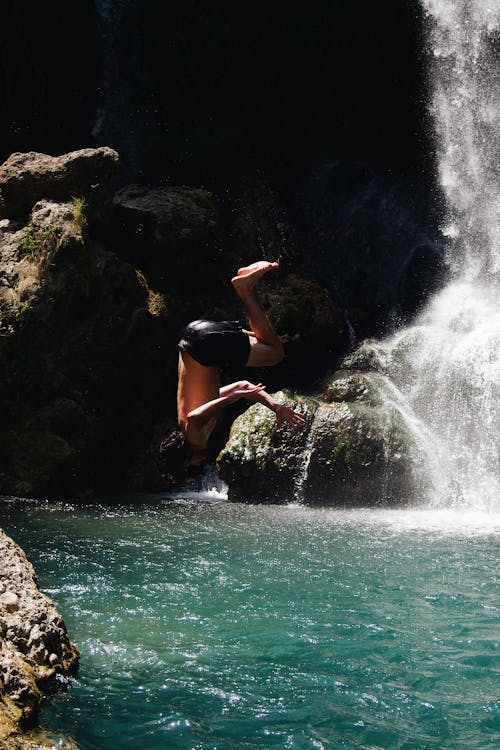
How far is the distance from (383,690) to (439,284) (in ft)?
38.9

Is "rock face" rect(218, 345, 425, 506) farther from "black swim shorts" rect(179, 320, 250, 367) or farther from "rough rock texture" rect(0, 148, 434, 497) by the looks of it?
"black swim shorts" rect(179, 320, 250, 367)

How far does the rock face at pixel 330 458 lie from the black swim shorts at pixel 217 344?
6.65 m

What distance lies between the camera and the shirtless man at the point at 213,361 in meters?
5.16

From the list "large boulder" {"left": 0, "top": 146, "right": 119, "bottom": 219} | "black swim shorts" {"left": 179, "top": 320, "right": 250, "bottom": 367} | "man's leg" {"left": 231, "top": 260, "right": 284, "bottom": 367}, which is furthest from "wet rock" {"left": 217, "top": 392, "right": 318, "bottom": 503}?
"black swim shorts" {"left": 179, "top": 320, "right": 250, "bottom": 367}

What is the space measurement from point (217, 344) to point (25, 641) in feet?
7.04

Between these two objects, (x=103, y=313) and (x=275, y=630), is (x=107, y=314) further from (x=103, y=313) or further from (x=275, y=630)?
(x=275, y=630)

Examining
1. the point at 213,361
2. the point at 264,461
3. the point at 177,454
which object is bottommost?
the point at 264,461

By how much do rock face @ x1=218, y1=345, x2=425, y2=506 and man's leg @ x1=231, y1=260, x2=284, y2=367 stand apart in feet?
21.3

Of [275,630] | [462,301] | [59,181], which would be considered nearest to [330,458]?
[462,301]

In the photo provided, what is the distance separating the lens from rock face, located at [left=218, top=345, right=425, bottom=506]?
11523 millimetres

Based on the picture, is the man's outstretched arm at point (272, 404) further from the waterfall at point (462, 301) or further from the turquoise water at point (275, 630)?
the waterfall at point (462, 301)

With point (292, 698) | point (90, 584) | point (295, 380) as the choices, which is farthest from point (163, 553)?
point (295, 380)

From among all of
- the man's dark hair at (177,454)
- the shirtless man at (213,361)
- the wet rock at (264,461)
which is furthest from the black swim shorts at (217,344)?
the wet rock at (264,461)

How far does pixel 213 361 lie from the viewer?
17.1ft
